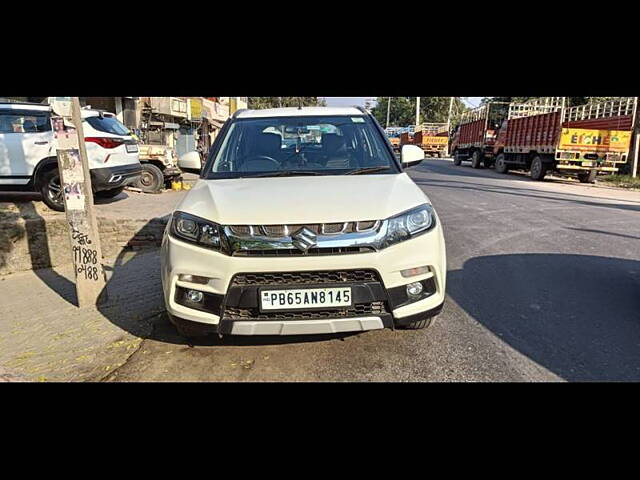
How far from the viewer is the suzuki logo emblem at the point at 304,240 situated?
102 inches

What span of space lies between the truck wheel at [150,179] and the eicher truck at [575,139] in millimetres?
12931

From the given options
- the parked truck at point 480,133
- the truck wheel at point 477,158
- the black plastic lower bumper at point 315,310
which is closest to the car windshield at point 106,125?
the black plastic lower bumper at point 315,310

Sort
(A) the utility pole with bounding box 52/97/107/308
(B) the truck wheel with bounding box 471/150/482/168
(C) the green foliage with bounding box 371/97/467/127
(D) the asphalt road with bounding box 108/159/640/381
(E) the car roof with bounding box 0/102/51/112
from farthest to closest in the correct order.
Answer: (C) the green foliage with bounding box 371/97/467/127 < (B) the truck wheel with bounding box 471/150/482/168 < (E) the car roof with bounding box 0/102/51/112 < (A) the utility pole with bounding box 52/97/107/308 < (D) the asphalt road with bounding box 108/159/640/381

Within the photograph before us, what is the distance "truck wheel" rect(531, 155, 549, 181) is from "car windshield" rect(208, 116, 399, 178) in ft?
47.4

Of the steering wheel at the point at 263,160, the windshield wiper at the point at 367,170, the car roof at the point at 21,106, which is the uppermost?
the car roof at the point at 21,106

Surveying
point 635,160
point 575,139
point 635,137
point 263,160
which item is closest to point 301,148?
point 263,160

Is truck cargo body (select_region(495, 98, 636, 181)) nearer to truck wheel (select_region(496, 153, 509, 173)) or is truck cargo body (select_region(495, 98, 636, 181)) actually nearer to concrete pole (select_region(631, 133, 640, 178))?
concrete pole (select_region(631, 133, 640, 178))

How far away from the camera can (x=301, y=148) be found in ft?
12.7

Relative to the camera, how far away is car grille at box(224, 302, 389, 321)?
266 cm

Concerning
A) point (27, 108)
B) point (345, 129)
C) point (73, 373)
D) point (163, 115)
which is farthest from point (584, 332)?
point (163, 115)

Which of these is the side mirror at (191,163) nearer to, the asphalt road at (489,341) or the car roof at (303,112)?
the car roof at (303,112)

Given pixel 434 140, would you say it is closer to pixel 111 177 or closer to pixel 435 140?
pixel 435 140

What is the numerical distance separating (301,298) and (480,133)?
2256cm

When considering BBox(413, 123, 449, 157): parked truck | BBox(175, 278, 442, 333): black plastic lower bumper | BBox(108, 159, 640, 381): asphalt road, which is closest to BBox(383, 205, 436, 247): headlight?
BBox(175, 278, 442, 333): black plastic lower bumper
